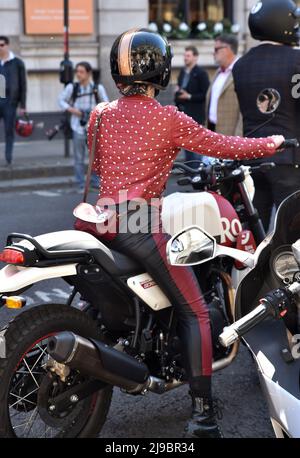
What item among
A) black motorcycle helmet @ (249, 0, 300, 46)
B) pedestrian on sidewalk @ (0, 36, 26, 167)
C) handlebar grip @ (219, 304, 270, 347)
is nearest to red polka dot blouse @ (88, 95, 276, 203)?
handlebar grip @ (219, 304, 270, 347)

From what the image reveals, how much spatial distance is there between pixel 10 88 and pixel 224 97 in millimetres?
5489

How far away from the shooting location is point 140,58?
3.26 m

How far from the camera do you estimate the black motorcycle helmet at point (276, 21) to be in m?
4.54

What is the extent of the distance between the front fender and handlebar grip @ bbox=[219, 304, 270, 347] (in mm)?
721

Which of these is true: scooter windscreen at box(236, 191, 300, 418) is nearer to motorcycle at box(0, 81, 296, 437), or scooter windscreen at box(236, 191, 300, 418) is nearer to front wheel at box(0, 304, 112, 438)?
motorcycle at box(0, 81, 296, 437)

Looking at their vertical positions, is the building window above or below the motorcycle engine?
above

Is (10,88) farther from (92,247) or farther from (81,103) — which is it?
(92,247)

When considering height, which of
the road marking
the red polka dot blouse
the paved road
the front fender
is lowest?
the road marking

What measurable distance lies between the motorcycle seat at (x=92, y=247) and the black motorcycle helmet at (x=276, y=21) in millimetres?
2058

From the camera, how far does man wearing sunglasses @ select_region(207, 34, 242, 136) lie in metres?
7.37

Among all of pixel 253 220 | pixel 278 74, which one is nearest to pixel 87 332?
pixel 253 220

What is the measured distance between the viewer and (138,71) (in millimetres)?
3273

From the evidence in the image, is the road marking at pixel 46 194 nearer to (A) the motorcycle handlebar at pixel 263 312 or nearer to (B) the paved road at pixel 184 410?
(B) the paved road at pixel 184 410

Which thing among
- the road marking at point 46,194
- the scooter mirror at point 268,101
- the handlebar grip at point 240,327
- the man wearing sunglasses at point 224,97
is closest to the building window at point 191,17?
the road marking at point 46,194
